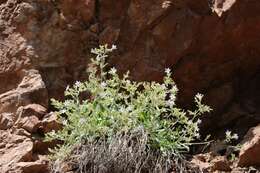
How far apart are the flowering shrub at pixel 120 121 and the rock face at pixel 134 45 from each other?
267 mm

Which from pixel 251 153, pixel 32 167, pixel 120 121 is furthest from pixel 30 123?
pixel 251 153

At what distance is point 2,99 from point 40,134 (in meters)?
0.33

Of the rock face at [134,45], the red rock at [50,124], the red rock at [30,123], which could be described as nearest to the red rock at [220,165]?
the rock face at [134,45]

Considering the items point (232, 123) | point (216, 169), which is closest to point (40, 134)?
point (216, 169)

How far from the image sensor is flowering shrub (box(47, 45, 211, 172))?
3.12 meters

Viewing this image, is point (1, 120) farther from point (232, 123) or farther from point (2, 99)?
point (232, 123)

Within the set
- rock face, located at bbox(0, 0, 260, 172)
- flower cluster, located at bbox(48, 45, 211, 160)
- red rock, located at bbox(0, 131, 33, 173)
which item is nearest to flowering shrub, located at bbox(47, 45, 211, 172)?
flower cluster, located at bbox(48, 45, 211, 160)

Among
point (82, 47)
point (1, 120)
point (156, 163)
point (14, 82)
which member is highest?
point (82, 47)

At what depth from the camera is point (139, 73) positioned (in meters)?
3.61

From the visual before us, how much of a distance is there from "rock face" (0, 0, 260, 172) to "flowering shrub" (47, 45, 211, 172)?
0.27 meters

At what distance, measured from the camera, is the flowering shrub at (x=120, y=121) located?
3125mm

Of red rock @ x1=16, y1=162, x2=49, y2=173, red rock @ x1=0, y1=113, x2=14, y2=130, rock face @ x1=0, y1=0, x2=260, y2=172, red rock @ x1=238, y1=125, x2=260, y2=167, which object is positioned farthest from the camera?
rock face @ x1=0, y1=0, x2=260, y2=172

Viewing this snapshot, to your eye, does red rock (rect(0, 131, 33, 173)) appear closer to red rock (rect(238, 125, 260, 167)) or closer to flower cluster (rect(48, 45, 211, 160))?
flower cluster (rect(48, 45, 211, 160))

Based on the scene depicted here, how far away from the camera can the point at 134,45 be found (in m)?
3.64
